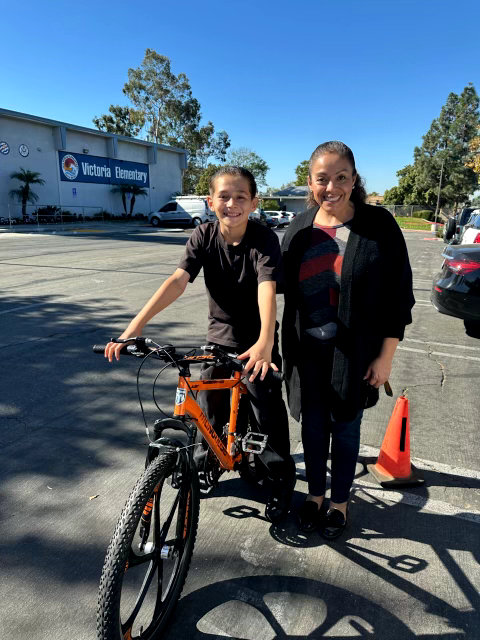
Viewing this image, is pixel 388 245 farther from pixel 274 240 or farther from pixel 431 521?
pixel 431 521

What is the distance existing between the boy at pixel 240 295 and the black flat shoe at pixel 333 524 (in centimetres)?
23

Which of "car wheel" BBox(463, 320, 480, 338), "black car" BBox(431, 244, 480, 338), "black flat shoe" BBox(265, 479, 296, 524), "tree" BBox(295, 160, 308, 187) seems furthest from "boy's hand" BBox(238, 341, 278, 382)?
"tree" BBox(295, 160, 308, 187)

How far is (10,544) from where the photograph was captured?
239 cm

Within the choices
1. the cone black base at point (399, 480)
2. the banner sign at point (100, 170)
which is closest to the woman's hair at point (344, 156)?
the cone black base at point (399, 480)

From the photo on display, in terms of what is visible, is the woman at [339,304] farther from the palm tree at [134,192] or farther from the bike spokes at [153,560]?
the palm tree at [134,192]

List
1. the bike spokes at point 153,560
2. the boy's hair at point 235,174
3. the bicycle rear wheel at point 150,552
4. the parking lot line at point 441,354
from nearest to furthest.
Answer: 1. the bicycle rear wheel at point 150,552
2. the bike spokes at point 153,560
3. the boy's hair at point 235,174
4. the parking lot line at point 441,354

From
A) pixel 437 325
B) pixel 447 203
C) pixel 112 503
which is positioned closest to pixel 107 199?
pixel 437 325

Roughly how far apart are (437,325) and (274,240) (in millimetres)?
5886

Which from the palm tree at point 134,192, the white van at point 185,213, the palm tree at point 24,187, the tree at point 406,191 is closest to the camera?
the palm tree at point 24,187

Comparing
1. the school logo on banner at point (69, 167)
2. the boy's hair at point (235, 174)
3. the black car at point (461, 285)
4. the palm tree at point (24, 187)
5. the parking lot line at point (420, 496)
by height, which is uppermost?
the school logo on banner at point (69, 167)

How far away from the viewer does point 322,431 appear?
8.21 feet

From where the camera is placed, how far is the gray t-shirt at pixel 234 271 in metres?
2.28

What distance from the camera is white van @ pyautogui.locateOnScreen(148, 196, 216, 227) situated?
31391 millimetres

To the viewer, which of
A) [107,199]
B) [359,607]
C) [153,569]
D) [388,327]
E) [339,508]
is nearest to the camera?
[153,569]
